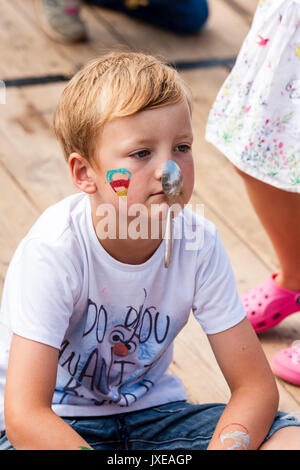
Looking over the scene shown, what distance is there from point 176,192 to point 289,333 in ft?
2.38

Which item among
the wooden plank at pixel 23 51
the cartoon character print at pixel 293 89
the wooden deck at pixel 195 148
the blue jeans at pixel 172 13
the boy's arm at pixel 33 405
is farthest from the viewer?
the blue jeans at pixel 172 13

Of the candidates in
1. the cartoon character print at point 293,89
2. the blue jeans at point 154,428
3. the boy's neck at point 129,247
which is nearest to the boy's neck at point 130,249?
the boy's neck at point 129,247

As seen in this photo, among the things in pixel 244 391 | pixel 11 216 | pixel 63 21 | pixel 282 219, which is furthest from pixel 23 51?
pixel 244 391

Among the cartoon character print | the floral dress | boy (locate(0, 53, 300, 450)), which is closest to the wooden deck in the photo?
boy (locate(0, 53, 300, 450))

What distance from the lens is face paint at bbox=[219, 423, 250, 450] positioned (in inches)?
41.2

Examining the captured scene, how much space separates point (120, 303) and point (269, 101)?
0.50m

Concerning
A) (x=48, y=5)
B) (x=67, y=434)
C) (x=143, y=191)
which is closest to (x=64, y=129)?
(x=143, y=191)

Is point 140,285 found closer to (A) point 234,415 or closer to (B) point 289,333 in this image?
(A) point 234,415

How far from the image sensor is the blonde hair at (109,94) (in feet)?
3.32

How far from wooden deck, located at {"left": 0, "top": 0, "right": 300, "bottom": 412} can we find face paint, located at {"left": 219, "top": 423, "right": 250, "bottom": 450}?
1.21 feet

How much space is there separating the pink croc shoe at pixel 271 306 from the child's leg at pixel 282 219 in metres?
0.02

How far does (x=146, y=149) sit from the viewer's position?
39.8 inches

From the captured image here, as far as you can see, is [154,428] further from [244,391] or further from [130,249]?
[130,249]

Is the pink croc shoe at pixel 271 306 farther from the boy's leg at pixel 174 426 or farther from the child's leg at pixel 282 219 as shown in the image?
the boy's leg at pixel 174 426
